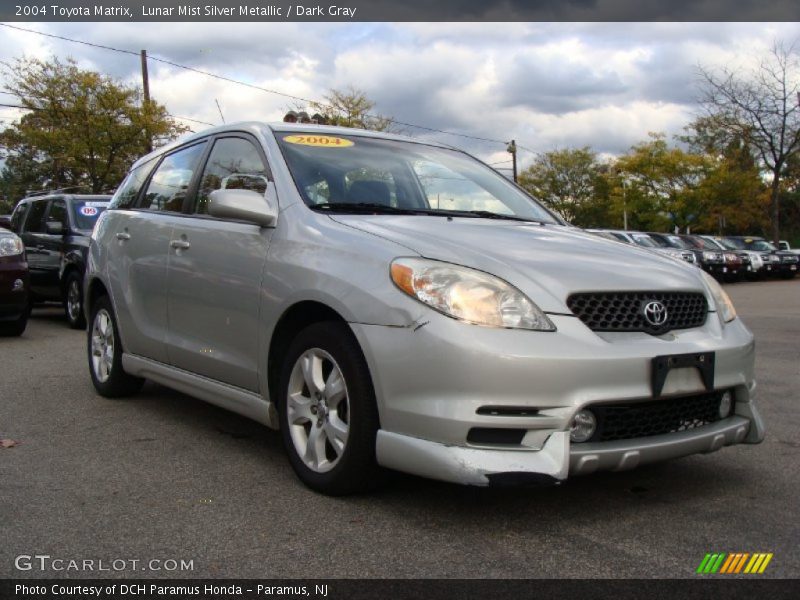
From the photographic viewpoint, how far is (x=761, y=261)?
2698 centimetres

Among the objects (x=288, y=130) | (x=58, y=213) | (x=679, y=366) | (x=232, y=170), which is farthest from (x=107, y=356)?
(x=58, y=213)

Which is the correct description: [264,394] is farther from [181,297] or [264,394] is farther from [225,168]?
[225,168]

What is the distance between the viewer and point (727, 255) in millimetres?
25875

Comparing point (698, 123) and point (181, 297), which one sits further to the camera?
point (698, 123)

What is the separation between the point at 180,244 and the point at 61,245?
7162 millimetres

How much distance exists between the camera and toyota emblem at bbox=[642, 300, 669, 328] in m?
3.25

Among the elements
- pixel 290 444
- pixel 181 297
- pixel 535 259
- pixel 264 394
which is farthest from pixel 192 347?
pixel 535 259

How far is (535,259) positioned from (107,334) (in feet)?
11.6

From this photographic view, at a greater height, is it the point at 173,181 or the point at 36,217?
the point at 173,181

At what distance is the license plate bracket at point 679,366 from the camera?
3.08m

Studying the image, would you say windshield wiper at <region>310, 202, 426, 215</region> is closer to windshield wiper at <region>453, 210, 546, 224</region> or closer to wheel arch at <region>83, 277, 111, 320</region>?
windshield wiper at <region>453, 210, 546, 224</region>

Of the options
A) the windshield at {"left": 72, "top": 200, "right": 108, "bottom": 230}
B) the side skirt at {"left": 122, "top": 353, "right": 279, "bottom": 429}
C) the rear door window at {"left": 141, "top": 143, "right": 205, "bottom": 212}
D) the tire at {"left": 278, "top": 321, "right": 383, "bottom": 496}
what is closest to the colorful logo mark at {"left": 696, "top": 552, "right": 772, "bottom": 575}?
the tire at {"left": 278, "top": 321, "right": 383, "bottom": 496}

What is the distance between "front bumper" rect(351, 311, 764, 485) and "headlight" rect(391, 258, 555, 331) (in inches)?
2.0

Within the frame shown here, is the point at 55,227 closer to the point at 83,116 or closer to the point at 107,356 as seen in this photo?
the point at 107,356
